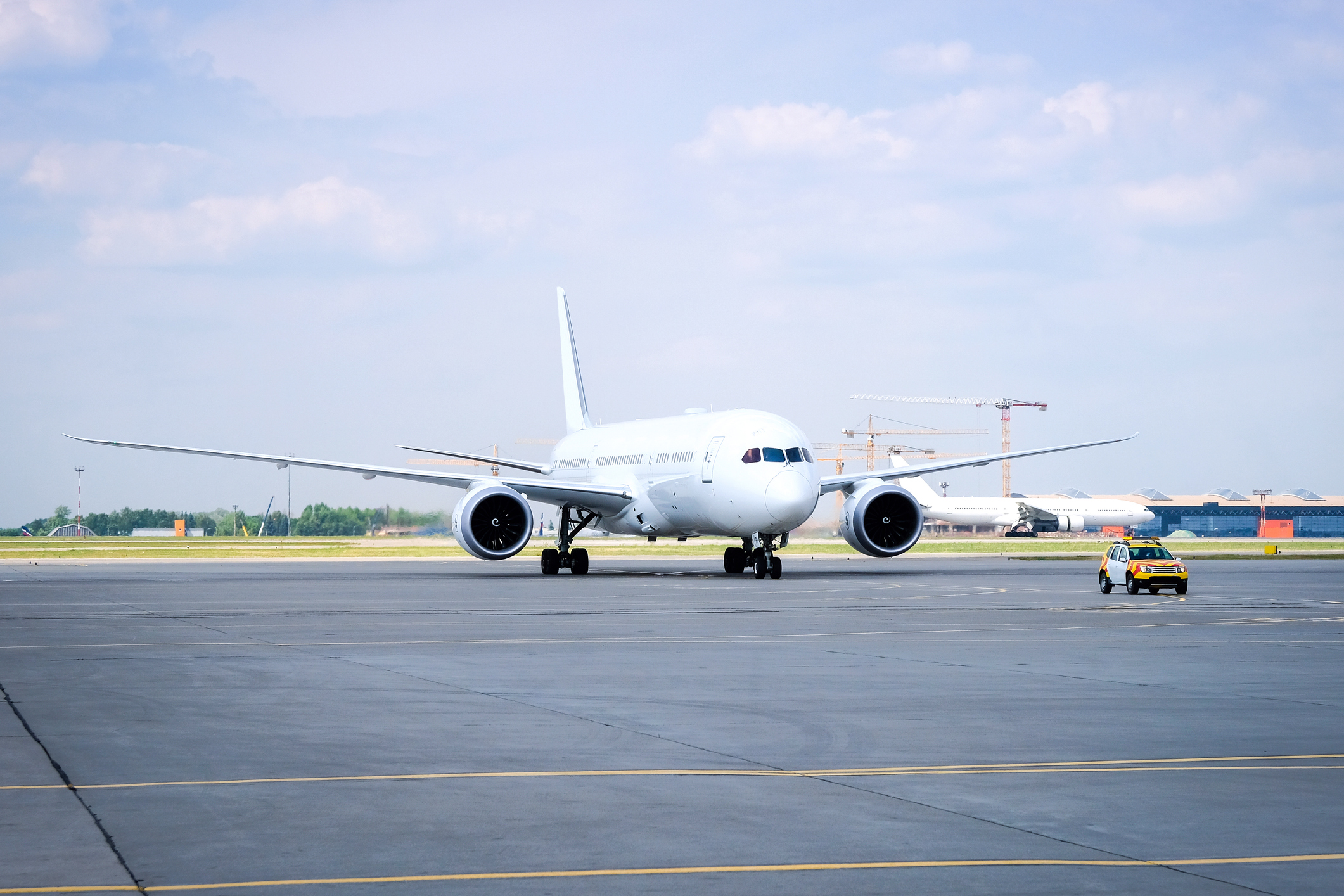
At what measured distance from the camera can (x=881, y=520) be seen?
44219mm

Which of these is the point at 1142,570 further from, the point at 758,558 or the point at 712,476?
the point at 712,476

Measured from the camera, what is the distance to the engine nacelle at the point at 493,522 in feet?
137

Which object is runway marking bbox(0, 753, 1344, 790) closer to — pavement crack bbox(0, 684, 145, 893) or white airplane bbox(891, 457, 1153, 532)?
pavement crack bbox(0, 684, 145, 893)

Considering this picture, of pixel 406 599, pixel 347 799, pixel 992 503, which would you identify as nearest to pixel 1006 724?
pixel 347 799

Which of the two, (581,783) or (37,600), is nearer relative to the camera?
(581,783)

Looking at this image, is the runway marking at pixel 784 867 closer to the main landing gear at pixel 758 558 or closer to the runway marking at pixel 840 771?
the runway marking at pixel 840 771

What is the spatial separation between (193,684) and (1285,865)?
11.3m

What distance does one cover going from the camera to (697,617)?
2611cm

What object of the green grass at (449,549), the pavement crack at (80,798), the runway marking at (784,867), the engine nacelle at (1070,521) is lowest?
the runway marking at (784,867)

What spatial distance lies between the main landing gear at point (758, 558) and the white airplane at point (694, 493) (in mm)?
41

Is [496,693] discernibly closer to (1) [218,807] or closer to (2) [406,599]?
(1) [218,807]

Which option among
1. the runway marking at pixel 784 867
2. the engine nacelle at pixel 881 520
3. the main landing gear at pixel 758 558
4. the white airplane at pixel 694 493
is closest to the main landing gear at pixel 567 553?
the white airplane at pixel 694 493

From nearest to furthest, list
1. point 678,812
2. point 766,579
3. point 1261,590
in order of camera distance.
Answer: point 678,812, point 1261,590, point 766,579

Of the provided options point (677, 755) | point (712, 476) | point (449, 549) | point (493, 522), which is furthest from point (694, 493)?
point (449, 549)
